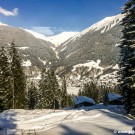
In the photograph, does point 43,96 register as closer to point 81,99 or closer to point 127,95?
point 81,99

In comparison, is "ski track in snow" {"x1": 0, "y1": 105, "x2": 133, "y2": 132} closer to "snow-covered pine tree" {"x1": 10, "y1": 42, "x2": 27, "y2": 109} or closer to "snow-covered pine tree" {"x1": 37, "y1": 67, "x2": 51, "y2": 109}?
"snow-covered pine tree" {"x1": 10, "y1": 42, "x2": 27, "y2": 109}

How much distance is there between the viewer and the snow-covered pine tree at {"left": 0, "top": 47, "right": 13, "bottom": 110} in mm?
61969

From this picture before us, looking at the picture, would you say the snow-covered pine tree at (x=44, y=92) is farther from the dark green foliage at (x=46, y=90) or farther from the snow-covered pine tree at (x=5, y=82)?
the snow-covered pine tree at (x=5, y=82)

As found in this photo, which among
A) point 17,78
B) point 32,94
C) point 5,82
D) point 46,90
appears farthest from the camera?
point 32,94

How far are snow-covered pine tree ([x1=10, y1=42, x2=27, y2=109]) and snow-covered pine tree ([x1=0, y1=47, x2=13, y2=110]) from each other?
1.03 m

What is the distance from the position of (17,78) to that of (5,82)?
2642 millimetres

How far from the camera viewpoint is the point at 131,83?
113 feet

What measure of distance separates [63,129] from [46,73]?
60.9 metres

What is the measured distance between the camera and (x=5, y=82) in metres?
62.3

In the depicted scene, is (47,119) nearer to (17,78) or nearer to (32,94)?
(17,78)

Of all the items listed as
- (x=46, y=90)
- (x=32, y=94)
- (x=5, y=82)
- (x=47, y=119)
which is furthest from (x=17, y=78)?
(x=32, y=94)

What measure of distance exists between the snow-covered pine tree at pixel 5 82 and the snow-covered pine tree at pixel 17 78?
3.39 ft

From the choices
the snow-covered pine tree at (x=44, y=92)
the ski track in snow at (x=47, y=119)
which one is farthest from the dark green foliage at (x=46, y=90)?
the ski track in snow at (x=47, y=119)

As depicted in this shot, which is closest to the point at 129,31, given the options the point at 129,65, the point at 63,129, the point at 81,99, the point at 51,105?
the point at 129,65
